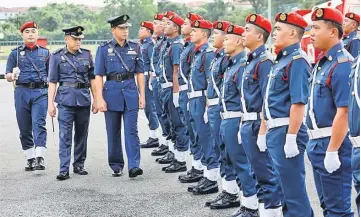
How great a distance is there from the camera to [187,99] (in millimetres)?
7512

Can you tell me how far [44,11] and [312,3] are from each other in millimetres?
14572

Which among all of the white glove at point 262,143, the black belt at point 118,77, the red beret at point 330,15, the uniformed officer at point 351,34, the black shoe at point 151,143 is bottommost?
the black shoe at point 151,143

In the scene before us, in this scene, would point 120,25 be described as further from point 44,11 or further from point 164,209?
point 44,11

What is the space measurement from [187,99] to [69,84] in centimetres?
152

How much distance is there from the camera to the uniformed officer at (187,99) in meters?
7.43

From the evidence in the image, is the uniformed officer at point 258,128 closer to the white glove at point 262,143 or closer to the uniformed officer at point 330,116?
the white glove at point 262,143

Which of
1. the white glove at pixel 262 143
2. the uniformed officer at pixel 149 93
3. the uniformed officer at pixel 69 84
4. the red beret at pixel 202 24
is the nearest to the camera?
the white glove at pixel 262 143

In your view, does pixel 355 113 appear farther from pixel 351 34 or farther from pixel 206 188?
pixel 351 34

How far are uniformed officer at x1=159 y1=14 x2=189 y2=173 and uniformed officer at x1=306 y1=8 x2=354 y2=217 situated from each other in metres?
3.86

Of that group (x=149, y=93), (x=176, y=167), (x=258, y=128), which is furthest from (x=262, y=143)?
(x=149, y=93)

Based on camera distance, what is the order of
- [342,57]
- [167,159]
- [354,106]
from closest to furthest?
[354,106]
[342,57]
[167,159]

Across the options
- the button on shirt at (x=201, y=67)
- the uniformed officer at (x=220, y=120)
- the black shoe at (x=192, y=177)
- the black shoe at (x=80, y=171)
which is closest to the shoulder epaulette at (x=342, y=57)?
the uniformed officer at (x=220, y=120)

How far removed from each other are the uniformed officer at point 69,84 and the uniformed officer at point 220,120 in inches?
87.2

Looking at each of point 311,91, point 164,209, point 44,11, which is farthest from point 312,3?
point 311,91
